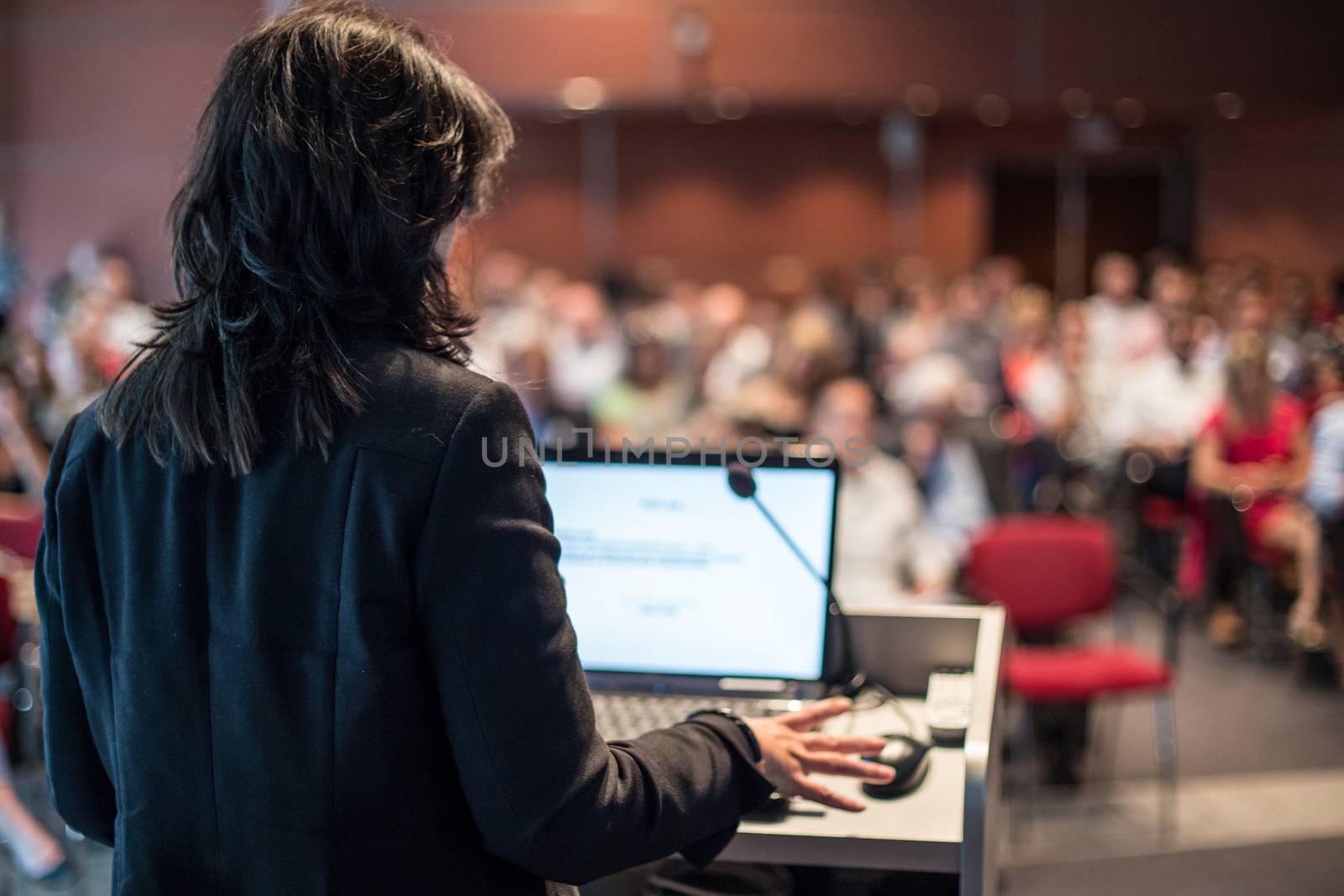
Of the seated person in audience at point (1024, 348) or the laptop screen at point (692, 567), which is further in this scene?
the seated person in audience at point (1024, 348)

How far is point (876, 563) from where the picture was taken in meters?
3.77

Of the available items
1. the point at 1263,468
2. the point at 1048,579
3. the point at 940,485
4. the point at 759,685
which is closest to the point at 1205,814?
the point at 1048,579

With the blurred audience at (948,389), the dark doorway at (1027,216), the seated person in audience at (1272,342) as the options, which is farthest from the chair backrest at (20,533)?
the dark doorway at (1027,216)

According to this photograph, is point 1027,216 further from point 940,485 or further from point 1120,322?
point 940,485

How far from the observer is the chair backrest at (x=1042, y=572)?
12.2ft

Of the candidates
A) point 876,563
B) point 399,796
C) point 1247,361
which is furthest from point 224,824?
point 1247,361

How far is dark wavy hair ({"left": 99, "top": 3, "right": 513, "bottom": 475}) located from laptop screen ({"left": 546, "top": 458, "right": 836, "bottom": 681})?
67 cm

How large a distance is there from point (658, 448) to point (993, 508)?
12.4 ft

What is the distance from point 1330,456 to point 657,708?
3.91 metres

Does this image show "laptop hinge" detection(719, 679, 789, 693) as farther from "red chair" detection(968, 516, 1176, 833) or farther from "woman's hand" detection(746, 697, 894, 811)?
"red chair" detection(968, 516, 1176, 833)

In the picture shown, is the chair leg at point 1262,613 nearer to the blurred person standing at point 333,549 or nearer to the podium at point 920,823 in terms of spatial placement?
the podium at point 920,823

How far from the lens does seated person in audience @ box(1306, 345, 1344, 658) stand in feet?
15.0

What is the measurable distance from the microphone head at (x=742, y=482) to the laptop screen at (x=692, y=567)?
0.05m

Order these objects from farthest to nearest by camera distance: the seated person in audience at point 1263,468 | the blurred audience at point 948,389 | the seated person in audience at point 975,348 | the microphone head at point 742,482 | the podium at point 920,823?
the seated person in audience at point 975,348
the seated person in audience at point 1263,468
the blurred audience at point 948,389
the microphone head at point 742,482
the podium at point 920,823
